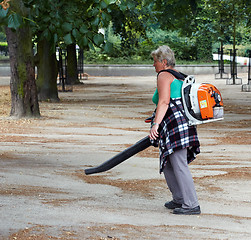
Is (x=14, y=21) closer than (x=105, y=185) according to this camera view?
No

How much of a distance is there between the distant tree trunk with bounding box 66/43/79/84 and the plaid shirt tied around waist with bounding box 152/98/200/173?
2288 cm

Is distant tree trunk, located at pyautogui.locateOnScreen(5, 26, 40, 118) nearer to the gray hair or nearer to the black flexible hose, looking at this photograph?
the black flexible hose

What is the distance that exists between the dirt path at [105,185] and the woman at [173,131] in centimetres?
25

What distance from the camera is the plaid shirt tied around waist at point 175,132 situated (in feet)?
18.6

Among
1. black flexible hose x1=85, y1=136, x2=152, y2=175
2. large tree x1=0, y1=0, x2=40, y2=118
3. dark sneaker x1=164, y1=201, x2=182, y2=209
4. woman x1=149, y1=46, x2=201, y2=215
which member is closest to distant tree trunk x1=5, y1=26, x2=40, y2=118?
large tree x1=0, y1=0, x2=40, y2=118

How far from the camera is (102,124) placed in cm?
1334

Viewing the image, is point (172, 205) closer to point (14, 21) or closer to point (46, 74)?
point (14, 21)

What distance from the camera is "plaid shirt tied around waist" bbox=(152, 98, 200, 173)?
5681 millimetres

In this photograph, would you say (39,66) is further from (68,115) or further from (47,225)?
(47,225)

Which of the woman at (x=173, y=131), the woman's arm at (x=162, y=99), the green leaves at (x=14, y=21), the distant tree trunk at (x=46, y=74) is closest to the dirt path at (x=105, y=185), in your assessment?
the woman at (x=173, y=131)

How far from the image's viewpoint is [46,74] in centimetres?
1952

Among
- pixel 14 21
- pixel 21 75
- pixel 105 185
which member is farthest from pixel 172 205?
pixel 21 75

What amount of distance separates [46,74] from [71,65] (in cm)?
887

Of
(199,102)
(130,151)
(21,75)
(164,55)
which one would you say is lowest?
(130,151)
